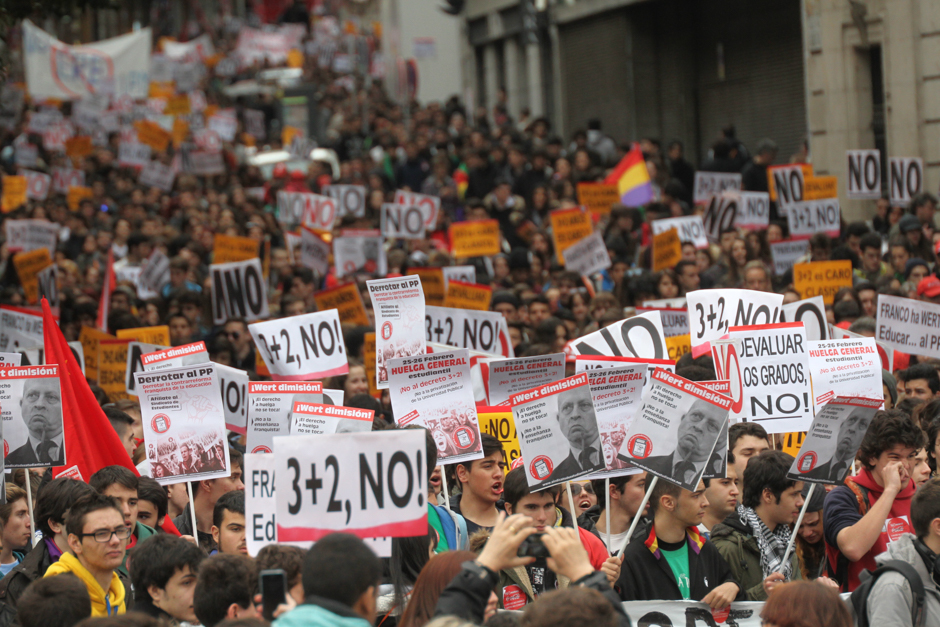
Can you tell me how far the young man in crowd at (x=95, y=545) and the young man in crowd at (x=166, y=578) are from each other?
0.36 metres

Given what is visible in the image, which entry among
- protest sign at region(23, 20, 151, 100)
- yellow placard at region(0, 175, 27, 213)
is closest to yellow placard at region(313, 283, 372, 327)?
yellow placard at region(0, 175, 27, 213)

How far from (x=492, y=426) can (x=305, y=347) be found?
247 centimetres

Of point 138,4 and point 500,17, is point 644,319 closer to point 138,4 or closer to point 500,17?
point 500,17

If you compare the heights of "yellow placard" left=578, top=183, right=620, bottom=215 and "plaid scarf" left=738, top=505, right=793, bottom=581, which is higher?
"yellow placard" left=578, top=183, right=620, bottom=215

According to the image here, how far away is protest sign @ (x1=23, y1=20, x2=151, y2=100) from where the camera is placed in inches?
1199

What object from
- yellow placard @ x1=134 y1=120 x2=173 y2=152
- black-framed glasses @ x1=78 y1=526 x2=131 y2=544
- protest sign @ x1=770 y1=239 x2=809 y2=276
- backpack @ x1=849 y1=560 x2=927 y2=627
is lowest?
backpack @ x1=849 y1=560 x2=927 y2=627

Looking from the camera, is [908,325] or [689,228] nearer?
[908,325]

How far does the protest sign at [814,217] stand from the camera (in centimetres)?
1495

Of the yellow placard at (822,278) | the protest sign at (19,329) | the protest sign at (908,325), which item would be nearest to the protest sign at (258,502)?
the protest sign at (908,325)

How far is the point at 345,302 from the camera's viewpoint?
12.7 metres

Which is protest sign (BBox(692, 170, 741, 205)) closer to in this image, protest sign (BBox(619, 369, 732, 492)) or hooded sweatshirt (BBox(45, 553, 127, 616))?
protest sign (BBox(619, 369, 732, 492))

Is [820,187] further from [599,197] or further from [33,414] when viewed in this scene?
[33,414]

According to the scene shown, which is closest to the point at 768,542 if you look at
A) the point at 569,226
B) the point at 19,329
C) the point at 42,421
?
the point at 42,421

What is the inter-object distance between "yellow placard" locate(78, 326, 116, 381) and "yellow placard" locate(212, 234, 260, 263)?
13.0 feet
